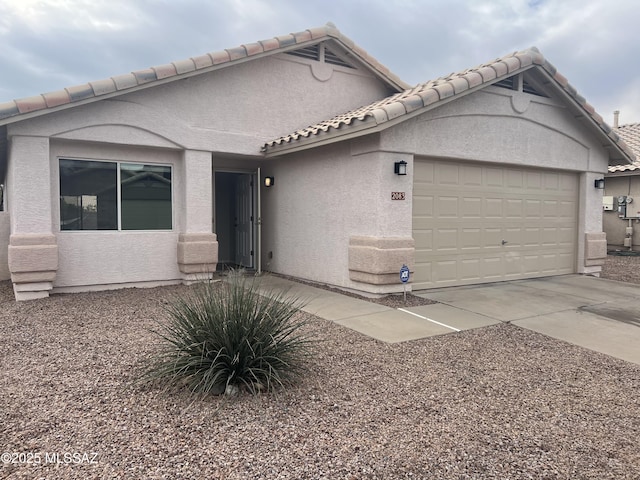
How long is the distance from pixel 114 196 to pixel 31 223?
1489mm

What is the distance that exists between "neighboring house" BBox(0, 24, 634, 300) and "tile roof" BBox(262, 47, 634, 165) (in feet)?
0.12

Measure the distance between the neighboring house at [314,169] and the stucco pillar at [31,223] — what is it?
0.08 ft

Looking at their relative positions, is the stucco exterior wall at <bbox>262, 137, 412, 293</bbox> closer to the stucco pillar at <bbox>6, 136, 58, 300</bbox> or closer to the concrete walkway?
the concrete walkway

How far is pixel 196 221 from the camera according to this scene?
9.41m

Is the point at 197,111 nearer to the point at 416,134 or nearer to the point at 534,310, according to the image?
the point at 416,134

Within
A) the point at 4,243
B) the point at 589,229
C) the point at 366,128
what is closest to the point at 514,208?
the point at 589,229

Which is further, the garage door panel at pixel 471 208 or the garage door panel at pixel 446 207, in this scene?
the garage door panel at pixel 471 208

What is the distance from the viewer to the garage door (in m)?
8.74

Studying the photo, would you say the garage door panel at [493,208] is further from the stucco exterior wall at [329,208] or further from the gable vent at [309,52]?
the gable vent at [309,52]

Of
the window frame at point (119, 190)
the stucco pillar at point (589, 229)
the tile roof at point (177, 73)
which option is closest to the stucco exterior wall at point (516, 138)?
the stucco pillar at point (589, 229)

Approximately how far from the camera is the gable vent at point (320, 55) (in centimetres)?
1055

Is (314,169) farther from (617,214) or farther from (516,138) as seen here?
(617,214)

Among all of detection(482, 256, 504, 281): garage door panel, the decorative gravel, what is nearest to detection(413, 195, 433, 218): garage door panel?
detection(482, 256, 504, 281): garage door panel

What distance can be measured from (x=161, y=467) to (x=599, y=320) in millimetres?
6468
